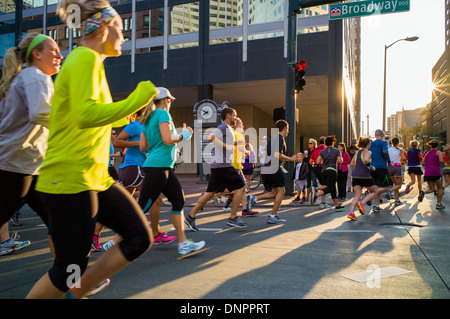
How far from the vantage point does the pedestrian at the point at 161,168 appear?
4.23 m

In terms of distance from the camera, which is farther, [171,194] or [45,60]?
[171,194]

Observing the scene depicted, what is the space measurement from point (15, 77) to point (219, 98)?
24.5 metres

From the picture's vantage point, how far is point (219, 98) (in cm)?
2722

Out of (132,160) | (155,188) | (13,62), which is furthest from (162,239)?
(13,62)

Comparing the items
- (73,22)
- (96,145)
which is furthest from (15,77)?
(96,145)

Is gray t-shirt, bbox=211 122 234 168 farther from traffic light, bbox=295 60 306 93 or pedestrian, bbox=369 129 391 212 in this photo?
traffic light, bbox=295 60 306 93

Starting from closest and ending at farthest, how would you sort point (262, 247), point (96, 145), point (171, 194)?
point (96, 145)
point (171, 194)
point (262, 247)

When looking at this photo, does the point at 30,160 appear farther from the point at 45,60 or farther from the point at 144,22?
the point at 144,22

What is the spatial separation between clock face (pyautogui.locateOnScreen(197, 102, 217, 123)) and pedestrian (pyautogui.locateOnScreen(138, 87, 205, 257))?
40.9 ft

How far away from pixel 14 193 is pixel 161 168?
1626mm

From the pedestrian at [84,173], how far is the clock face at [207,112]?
14.8 m

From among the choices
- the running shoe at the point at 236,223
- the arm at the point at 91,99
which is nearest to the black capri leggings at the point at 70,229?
the arm at the point at 91,99

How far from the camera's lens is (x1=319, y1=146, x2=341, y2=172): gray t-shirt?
28.9 feet

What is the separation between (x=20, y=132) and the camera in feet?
10.2
